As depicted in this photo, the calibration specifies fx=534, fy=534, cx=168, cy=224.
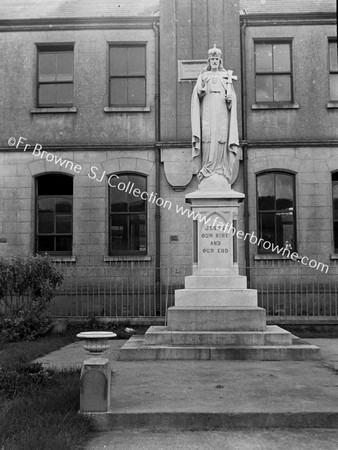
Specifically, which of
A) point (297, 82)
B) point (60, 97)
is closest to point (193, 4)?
point (297, 82)

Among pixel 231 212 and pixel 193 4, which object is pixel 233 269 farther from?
pixel 193 4

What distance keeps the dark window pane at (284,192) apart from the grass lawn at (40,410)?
36.4 ft

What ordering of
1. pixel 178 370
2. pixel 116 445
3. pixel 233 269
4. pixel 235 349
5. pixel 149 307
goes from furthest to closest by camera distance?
pixel 149 307
pixel 233 269
pixel 235 349
pixel 178 370
pixel 116 445

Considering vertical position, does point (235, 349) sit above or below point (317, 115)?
below

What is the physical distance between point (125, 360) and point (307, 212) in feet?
31.9

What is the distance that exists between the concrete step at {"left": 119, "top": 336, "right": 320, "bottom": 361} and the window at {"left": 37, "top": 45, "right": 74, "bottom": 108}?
35.8 ft

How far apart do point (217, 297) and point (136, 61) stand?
1045cm

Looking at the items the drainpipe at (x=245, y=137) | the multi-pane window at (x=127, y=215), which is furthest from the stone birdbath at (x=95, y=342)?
the multi-pane window at (x=127, y=215)

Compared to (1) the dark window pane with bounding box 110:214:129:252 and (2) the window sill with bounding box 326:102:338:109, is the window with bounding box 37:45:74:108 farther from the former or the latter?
(2) the window sill with bounding box 326:102:338:109

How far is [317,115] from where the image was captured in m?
17.4

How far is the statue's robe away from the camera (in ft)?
37.4

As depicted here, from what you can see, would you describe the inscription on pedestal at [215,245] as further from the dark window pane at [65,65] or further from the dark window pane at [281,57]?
the dark window pane at [65,65]

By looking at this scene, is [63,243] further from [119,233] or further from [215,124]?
[215,124]

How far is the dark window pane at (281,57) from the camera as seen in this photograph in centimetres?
1792
